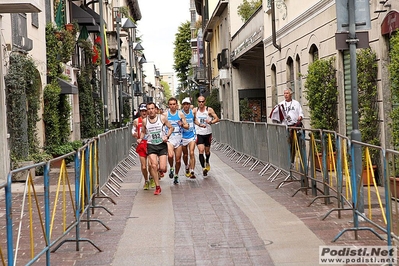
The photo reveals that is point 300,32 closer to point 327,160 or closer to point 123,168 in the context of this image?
point 123,168

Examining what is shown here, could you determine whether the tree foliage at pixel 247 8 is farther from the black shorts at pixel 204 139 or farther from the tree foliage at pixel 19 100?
the tree foliage at pixel 19 100

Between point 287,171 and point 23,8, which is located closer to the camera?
point 287,171

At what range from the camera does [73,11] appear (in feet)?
94.3

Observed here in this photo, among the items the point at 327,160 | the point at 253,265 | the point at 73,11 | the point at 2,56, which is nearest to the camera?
the point at 253,265

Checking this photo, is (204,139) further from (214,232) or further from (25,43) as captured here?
(214,232)

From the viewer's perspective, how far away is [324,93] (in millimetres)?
16766

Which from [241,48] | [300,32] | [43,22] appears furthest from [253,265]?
[241,48]

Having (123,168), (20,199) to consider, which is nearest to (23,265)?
(20,199)

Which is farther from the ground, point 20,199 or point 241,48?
point 241,48

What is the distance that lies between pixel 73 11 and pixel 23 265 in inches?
912

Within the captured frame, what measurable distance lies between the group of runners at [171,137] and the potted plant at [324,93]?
2.48 m

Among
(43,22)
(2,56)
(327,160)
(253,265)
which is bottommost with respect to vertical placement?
(253,265)

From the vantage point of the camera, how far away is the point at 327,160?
1079cm

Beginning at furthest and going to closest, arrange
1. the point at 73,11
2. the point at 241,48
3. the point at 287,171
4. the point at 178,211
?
the point at 241,48
the point at 73,11
the point at 287,171
the point at 178,211
